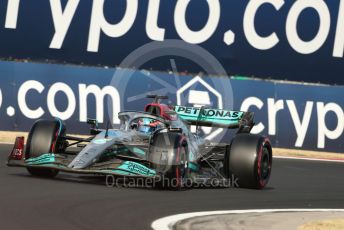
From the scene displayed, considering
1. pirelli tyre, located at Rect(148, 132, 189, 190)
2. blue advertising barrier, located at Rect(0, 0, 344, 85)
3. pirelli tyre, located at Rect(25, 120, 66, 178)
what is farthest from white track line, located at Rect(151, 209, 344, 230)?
blue advertising barrier, located at Rect(0, 0, 344, 85)

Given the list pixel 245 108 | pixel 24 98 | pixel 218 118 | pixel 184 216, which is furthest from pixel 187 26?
pixel 184 216

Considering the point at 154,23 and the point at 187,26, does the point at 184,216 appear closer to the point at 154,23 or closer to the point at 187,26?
the point at 187,26

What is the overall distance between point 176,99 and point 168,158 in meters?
8.36

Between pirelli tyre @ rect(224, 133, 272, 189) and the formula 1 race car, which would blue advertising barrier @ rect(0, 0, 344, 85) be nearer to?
the formula 1 race car

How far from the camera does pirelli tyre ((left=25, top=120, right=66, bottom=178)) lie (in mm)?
12250

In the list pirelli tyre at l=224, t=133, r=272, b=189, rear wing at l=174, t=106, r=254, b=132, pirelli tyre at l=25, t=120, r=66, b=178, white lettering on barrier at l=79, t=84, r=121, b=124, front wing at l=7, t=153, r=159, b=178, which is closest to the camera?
front wing at l=7, t=153, r=159, b=178

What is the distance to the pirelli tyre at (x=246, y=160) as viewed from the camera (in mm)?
12523

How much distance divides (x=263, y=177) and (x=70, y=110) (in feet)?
25.8

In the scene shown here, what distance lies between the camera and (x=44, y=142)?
12.3 metres

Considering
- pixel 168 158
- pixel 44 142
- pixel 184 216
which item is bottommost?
pixel 184 216

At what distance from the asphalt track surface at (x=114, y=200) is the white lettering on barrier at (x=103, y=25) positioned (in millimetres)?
6197

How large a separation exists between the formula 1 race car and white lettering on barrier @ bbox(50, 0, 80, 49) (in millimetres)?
7396

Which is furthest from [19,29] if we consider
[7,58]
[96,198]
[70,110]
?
[96,198]

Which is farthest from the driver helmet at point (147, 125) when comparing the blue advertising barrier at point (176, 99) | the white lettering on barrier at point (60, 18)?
the white lettering on barrier at point (60, 18)
